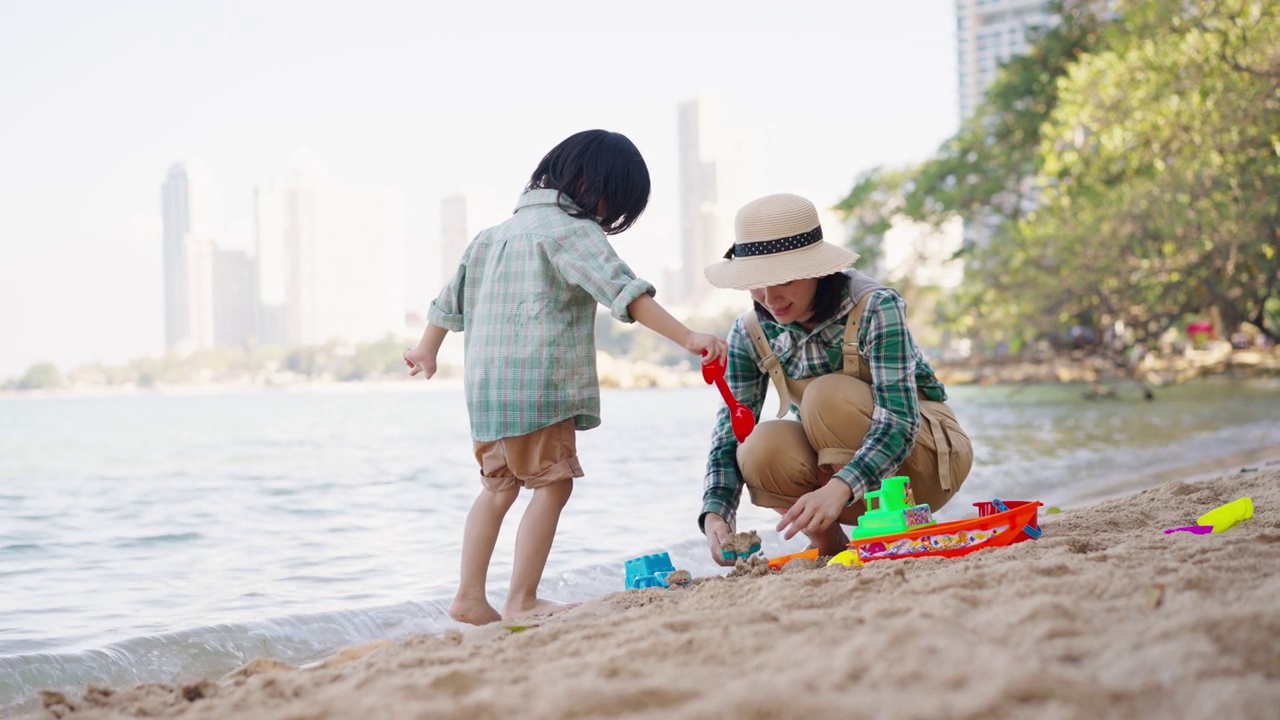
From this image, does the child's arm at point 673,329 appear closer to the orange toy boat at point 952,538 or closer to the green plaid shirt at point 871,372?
the green plaid shirt at point 871,372

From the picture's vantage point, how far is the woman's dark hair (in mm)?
2654

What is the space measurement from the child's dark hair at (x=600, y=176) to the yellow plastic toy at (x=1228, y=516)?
60.1 inches

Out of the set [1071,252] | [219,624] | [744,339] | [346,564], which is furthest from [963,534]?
[1071,252]

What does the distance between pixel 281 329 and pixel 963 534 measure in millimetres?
67414

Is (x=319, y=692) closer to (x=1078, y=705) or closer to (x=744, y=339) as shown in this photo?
(x=1078, y=705)

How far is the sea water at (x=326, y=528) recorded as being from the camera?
2.87 metres

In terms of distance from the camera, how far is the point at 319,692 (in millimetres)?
1458

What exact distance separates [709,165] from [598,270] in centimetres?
7163

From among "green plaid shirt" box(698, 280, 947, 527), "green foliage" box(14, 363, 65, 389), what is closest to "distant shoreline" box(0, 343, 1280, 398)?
"green foliage" box(14, 363, 65, 389)

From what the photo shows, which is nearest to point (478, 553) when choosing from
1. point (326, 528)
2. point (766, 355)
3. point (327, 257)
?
point (766, 355)

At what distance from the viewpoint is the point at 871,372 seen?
268cm

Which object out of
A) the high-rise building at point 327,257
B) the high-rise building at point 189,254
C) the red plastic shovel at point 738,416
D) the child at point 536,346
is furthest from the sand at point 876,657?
the high-rise building at point 189,254

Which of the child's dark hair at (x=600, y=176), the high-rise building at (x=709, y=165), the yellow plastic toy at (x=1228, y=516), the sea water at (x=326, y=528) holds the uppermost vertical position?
the high-rise building at (x=709, y=165)

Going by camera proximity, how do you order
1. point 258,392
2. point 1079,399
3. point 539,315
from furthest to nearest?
point 258,392, point 1079,399, point 539,315
